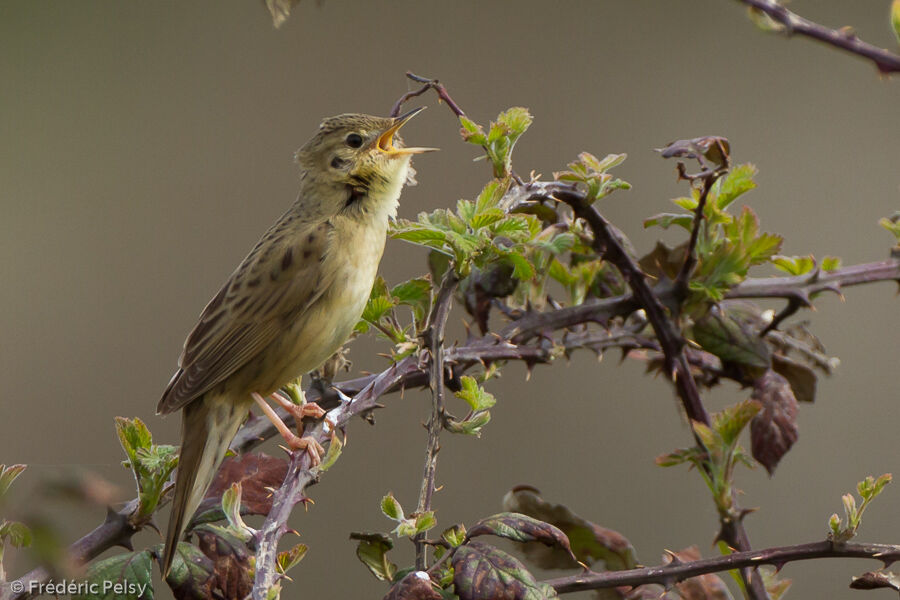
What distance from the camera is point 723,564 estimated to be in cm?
94

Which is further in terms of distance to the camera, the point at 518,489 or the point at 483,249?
the point at 518,489

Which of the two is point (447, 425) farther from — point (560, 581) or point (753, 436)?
point (753, 436)

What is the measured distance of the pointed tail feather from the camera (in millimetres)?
1045

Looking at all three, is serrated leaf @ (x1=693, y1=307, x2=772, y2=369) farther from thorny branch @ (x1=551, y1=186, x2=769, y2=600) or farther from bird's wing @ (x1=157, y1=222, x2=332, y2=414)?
bird's wing @ (x1=157, y1=222, x2=332, y2=414)

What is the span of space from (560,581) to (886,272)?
75 cm

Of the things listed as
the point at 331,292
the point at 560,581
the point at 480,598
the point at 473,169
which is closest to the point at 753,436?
the point at 560,581

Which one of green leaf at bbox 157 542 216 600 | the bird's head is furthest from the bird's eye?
green leaf at bbox 157 542 216 600

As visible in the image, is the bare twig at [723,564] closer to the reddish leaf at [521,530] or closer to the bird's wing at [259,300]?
the reddish leaf at [521,530]

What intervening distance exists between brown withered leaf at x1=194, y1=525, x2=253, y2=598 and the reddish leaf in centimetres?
25

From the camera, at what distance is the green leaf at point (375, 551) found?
0.97 meters

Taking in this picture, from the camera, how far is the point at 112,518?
103 centimetres

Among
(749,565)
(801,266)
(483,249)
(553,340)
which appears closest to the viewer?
(749,565)

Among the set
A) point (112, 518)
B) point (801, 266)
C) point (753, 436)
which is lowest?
point (112, 518)

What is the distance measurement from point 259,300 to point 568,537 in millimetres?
763
